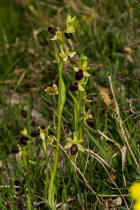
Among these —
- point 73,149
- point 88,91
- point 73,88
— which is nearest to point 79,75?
point 73,88

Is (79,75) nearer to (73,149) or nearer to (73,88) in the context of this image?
(73,88)

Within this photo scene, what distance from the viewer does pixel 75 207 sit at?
1.47 meters

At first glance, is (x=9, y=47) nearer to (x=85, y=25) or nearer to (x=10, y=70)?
(x=10, y=70)

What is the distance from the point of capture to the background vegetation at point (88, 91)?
1546mm

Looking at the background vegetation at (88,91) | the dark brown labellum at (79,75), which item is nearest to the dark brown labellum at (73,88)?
the dark brown labellum at (79,75)

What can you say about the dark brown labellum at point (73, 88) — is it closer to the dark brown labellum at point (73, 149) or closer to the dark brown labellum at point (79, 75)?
the dark brown labellum at point (79, 75)

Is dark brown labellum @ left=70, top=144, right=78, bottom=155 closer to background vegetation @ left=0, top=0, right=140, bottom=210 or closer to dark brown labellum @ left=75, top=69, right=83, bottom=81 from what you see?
background vegetation @ left=0, top=0, right=140, bottom=210

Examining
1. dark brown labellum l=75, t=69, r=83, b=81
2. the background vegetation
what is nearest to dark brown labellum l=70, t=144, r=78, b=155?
the background vegetation

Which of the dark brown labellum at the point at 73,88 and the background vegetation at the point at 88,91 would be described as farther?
the background vegetation at the point at 88,91

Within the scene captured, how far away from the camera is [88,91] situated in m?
2.38

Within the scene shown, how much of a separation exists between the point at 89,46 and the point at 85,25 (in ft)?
1.26

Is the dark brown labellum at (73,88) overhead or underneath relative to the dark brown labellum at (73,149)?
overhead

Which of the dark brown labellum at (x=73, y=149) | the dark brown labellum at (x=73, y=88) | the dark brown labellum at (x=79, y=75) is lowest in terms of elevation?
the dark brown labellum at (x=73, y=149)

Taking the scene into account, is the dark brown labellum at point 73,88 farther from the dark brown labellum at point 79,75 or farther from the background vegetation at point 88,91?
the background vegetation at point 88,91
